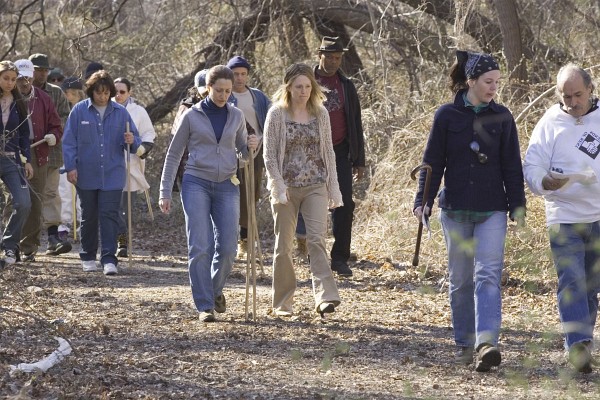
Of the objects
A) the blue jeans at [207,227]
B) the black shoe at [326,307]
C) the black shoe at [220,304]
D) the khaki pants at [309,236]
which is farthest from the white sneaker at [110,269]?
the black shoe at [326,307]

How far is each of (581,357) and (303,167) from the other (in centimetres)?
285

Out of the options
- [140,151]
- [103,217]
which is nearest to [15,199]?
[103,217]

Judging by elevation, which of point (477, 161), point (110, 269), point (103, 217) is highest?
point (477, 161)

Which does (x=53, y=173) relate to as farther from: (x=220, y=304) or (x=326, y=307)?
(x=326, y=307)

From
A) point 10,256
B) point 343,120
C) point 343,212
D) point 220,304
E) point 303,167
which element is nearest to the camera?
point 303,167

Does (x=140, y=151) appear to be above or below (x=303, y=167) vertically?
above

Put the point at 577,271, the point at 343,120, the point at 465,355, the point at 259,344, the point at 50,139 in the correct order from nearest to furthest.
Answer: the point at 577,271 → the point at 465,355 → the point at 259,344 → the point at 343,120 → the point at 50,139

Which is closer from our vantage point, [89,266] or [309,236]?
[309,236]

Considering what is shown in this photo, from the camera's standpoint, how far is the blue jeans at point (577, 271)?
716 centimetres

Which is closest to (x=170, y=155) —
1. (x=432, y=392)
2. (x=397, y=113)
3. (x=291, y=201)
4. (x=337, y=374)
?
(x=291, y=201)

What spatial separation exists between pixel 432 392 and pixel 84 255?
6178 millimetres

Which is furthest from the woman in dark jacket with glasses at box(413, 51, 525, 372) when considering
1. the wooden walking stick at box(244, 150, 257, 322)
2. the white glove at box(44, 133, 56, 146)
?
the white glove at box(44, 133, 56, 146)

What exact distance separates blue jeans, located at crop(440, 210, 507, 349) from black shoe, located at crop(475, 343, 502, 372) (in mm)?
41

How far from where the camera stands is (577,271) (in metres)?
7.19
